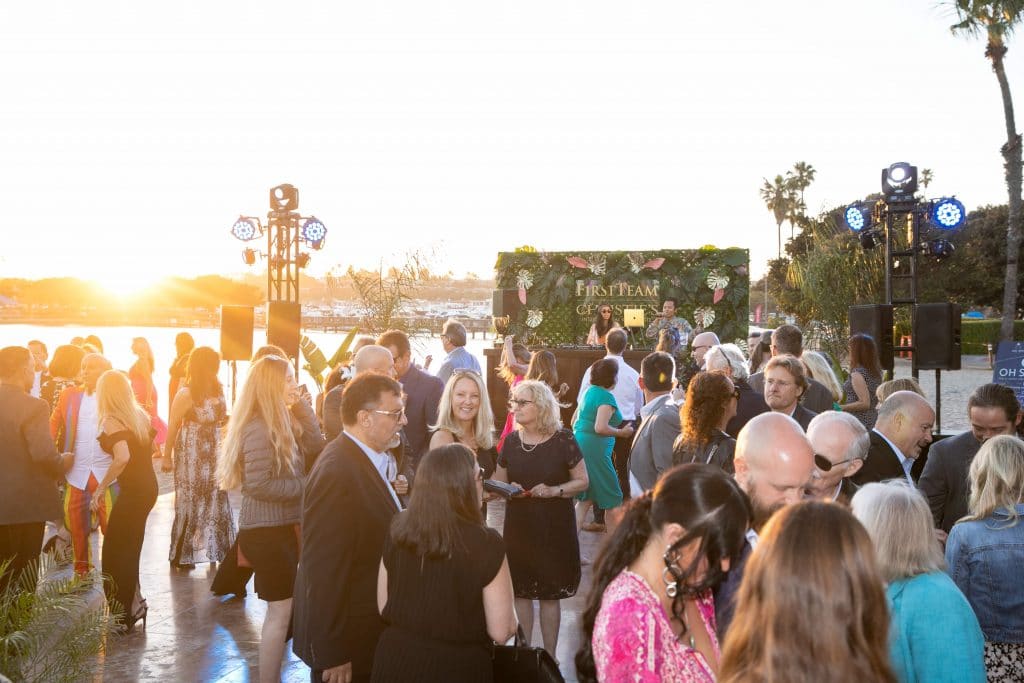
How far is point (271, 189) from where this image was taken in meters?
11.6

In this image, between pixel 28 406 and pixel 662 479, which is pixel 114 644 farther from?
pixel 662 479

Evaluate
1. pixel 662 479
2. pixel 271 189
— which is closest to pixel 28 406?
pixel 662 479

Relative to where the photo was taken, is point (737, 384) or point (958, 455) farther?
point (737, 384)

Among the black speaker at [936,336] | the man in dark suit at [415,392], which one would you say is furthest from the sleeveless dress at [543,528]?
the black speaker at [936,336]

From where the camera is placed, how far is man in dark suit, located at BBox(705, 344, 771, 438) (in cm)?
504

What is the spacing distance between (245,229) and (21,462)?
7242 mm

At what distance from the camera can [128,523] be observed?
5523 millimetres

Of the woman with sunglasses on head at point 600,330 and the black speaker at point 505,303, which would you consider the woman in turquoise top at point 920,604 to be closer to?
the woman with sunglasses on head at point 600,330

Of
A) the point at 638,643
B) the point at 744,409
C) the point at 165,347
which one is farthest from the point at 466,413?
the point at 165,347

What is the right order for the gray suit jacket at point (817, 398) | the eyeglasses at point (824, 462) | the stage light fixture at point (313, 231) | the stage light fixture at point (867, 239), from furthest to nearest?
1. the stage light fixture at point (313, 231)
2. the stage light fixture at point (867, 239)
3. the gray suit jacket at point (817, 398)
4. the eyeglasses at point (824, 462)

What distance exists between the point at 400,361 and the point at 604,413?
5.04ft

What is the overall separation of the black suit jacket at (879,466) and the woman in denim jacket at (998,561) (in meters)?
0.73

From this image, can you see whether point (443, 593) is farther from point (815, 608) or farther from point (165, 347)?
point (165, 347)

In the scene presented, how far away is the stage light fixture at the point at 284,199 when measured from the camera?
1157cm
